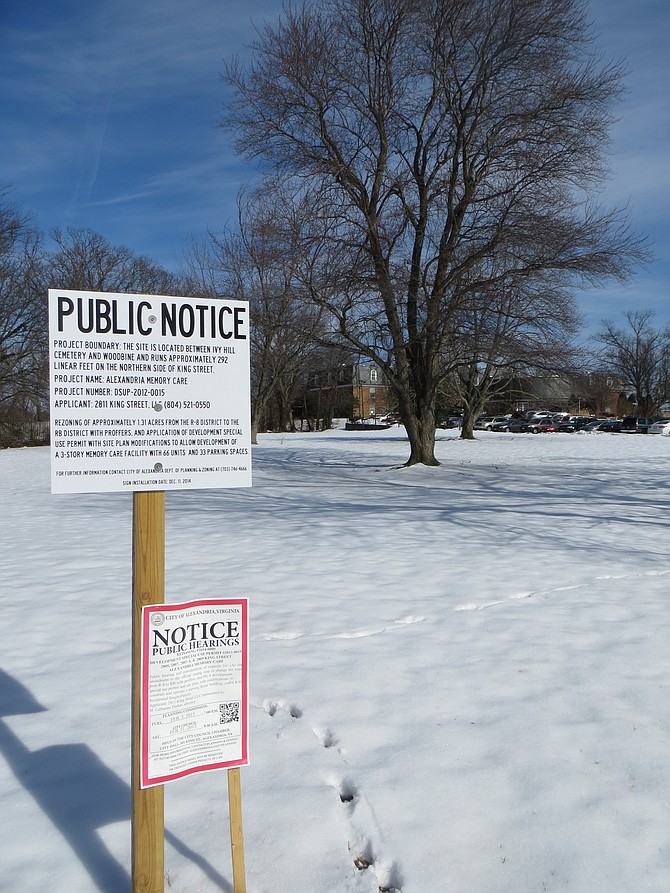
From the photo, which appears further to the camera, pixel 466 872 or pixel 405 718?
pixel 405 718

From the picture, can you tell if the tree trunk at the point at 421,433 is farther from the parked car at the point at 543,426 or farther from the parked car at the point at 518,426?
the parked car at the point at 518,426

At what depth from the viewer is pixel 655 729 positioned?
4.04 m

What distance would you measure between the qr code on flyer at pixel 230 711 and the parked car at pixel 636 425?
60.0 metres

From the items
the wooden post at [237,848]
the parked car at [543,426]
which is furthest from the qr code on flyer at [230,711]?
the parked car at [543,426]

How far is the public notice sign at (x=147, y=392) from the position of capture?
2.76 meters

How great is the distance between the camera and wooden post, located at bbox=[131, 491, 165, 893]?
269 cm

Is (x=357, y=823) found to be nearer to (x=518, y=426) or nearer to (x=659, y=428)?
(x=659, y=428)

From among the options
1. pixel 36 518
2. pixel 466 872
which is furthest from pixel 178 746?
pixel 36 518

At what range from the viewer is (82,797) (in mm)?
3426

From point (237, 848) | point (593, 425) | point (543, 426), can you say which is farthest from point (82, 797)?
point (593, 425)

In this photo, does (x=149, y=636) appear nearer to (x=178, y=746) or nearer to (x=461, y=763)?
(x=178, y=746)

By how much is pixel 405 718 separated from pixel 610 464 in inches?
787

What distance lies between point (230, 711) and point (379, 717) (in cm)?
155

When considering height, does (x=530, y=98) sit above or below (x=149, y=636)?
above
